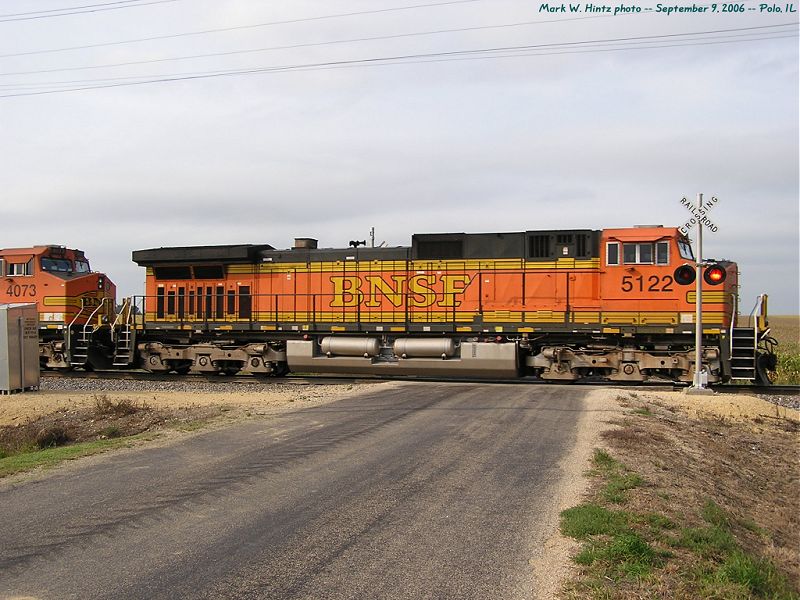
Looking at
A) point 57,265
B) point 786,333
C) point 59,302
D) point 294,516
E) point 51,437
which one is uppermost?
point 57,265

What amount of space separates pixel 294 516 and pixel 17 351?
51.3 feet

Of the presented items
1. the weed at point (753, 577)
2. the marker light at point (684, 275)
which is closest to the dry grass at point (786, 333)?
the marker light at point (684, 275)

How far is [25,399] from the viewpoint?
1766cm

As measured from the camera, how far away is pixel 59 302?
78.0ft

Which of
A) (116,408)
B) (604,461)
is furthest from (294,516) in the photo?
(116,408)

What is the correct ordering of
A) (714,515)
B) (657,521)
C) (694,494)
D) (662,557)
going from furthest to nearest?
(694,494)
(714,515)
(657,521)
(662,557)

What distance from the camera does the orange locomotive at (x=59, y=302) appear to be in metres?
23.7

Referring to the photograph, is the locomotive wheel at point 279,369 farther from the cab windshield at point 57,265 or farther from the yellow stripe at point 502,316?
the cab windshield at point 57,265

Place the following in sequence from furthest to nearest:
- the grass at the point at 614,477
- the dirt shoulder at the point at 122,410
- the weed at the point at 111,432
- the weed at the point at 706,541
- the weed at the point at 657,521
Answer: the weed at the point at 111,432 → the dirt shoulder at the point at 122,410 → the grass at the point at 614,477 → the weed at the point at 657,521 → the weed at the point at 706,541

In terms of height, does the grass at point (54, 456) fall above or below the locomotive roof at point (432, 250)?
below

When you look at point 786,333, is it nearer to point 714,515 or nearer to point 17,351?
point 17,351

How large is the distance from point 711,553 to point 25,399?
16.7m

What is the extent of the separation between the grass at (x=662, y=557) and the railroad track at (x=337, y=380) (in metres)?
11.9

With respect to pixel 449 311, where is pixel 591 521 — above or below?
below
